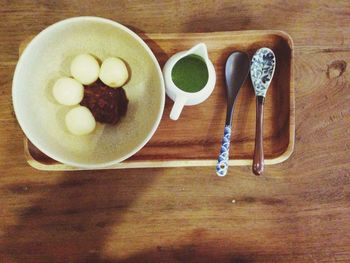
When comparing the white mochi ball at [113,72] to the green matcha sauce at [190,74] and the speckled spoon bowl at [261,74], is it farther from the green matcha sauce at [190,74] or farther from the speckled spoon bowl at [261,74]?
the speckled spoon bowl at [261,74]

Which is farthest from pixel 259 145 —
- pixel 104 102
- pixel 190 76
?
pixel 104 102

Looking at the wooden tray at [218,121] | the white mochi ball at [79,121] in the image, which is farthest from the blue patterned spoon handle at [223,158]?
the white mochi ball at [79,121]

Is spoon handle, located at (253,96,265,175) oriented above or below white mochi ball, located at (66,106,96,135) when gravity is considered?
below

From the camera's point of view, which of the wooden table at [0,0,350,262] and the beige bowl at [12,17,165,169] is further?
the wooden table at [0,0,350,262]

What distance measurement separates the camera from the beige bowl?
30.3 inches

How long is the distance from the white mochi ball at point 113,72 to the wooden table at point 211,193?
141 millimetres

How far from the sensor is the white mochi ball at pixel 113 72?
809mm

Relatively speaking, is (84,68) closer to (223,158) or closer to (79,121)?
(79,121)

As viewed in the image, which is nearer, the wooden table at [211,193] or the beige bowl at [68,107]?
the beige bowl at [68,107]

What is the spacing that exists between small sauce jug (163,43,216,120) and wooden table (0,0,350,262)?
0.37 feet

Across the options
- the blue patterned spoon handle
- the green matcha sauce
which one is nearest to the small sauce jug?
the green matcha sauce

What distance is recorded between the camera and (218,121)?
0.87 m

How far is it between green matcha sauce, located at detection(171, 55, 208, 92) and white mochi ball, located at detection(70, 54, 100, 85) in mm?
162

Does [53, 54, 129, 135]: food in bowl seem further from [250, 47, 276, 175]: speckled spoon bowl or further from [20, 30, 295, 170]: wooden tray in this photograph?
[250, 47, 276, 175]: speckled spoon bowl
